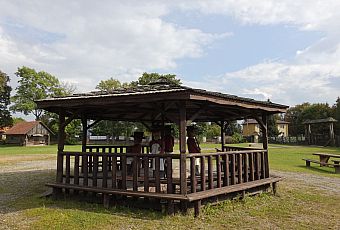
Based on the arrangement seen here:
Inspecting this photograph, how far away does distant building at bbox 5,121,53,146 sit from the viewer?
5700cm

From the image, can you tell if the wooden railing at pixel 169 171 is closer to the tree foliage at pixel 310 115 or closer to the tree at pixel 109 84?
the tree at pixel 109 84

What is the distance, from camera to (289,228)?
20.1 ft

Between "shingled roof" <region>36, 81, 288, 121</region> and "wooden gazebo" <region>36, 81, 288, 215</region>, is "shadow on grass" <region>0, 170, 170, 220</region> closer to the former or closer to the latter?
"wooden gazebo" <region>36, 81, 288, 215</region>

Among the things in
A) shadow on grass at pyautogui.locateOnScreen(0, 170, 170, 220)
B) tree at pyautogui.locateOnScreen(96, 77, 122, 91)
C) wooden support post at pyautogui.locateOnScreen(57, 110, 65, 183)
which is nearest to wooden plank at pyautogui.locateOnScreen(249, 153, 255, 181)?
shadow on grass at pyautogui.locateOnScreen(0, 170, 170, 220)

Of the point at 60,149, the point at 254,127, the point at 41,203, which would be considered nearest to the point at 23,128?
the point at 254,127

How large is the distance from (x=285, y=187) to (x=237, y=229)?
5.68 m

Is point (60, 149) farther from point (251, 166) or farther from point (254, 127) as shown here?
point (254, 127)

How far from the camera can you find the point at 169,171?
7.01m

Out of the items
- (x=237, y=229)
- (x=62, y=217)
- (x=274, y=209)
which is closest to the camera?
(x=237, y=229)

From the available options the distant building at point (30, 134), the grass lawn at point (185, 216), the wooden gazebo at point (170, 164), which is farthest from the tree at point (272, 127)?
the grass lawn at point (185, 216)

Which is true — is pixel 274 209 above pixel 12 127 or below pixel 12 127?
below

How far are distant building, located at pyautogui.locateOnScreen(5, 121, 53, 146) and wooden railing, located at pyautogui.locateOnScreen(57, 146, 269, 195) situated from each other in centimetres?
5322

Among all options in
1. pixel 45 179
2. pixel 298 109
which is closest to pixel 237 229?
pixel 45 179

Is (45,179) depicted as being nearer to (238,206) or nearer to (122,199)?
(122,199)
